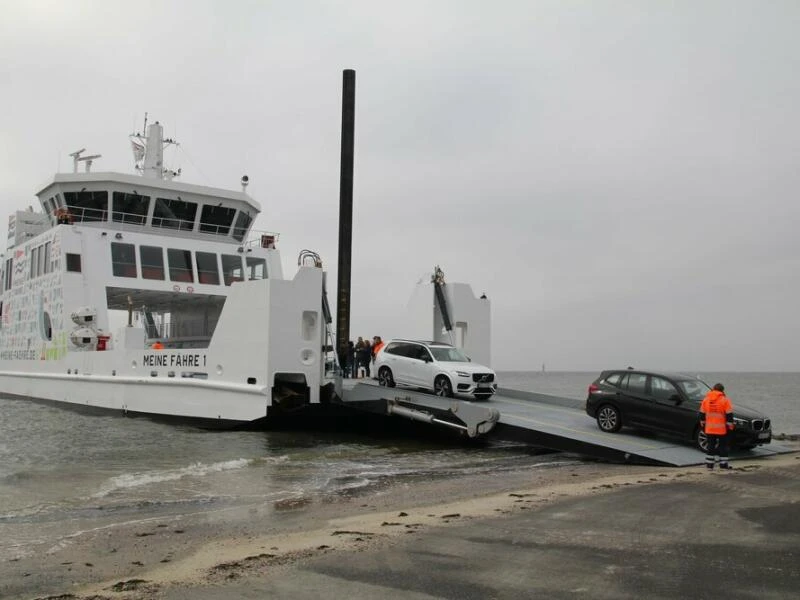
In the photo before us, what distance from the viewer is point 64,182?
20688mm

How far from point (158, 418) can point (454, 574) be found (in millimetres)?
12706

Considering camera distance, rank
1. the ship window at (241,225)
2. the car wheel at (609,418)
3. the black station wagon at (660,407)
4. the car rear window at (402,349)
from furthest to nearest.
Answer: the ship window at (241,225), the car rear window at (402,349), the car wheel at (609,418), the black station wagon at (660,407)

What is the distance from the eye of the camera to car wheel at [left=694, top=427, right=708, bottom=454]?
11559 mm

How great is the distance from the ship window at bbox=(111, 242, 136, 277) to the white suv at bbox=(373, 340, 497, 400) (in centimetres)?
762

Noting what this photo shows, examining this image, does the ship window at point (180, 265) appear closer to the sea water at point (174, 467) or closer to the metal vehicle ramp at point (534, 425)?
the sea water at point (174, 467)

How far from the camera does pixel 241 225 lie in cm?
2264

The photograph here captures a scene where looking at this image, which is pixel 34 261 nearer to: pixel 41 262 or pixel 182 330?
pixel 41 262

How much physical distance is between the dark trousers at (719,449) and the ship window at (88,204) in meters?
17.1

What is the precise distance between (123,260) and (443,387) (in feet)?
32.3

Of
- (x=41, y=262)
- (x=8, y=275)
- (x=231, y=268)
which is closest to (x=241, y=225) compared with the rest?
(x=231, y=268)

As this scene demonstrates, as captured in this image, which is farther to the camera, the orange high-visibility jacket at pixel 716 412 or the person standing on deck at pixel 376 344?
the person standing on deck at pixel 376 344

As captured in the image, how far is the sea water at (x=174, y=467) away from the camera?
306 inches

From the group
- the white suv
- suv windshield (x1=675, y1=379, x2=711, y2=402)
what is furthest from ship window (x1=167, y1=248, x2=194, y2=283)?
suv windshield (x1=675, y1=379, x2=711, y2=402)

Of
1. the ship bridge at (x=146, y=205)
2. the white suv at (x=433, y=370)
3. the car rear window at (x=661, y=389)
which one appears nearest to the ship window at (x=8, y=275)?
the ship bridge at (x=146, y=205)
